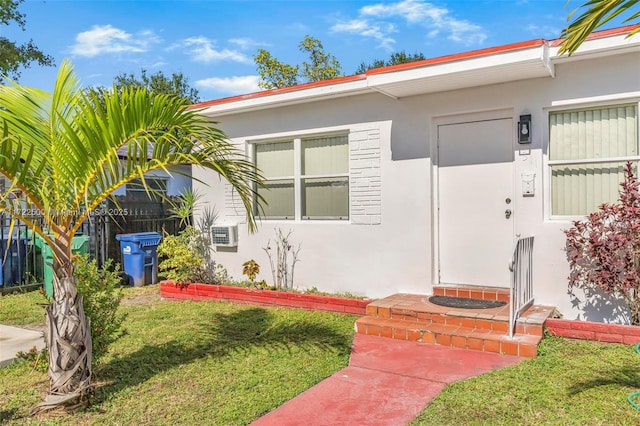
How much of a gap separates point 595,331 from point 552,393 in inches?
63.7

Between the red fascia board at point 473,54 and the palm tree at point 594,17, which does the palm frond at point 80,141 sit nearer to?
the palm tree at point 594,17

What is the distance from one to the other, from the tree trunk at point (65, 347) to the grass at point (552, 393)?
247 centimetres

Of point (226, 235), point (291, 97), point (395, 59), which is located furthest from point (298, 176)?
point (395, 59)

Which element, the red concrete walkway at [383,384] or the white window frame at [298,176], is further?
the white window frame at [298,176]

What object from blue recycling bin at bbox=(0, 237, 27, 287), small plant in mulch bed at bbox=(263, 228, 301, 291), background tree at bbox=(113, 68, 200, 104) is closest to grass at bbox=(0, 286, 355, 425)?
small plant in mulch bed at bbox=(263, 228, 301, 291)

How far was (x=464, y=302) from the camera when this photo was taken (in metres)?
5.73

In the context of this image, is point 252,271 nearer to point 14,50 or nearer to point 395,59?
point 14,50

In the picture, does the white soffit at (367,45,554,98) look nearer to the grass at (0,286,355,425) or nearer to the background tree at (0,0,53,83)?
the grass at (0,286,355,425)

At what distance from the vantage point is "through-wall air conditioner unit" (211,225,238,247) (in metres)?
7.87

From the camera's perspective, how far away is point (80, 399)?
3.50m

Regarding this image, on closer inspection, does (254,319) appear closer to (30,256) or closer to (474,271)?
(474,271)

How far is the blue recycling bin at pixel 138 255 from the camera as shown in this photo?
350 inches

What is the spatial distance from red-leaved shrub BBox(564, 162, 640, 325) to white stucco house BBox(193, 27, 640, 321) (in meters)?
0.35

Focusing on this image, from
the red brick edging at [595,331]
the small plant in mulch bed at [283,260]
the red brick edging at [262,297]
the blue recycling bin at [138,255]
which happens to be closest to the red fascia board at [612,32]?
the red brick edging at [595,331]
